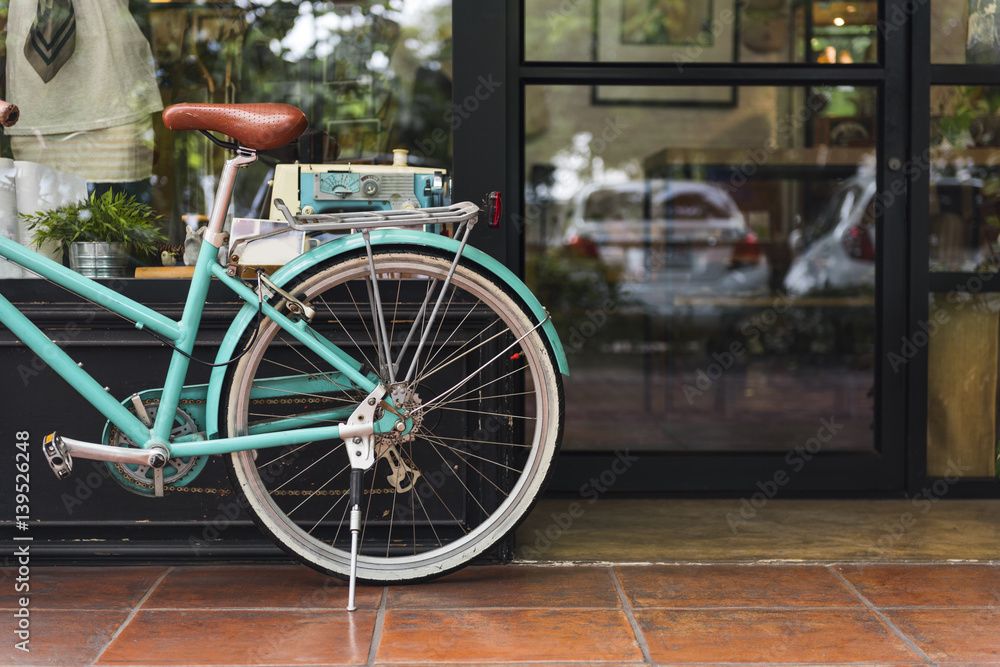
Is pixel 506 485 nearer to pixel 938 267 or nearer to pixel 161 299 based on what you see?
pixel 161 299

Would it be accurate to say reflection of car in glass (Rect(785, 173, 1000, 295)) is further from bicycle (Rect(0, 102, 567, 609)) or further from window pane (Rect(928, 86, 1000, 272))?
bicycle (Rect(0, 102, 567, 609))

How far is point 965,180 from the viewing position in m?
3.63

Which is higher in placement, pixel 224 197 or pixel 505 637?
pixel 224 197

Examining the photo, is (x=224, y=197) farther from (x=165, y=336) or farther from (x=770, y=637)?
(x=770, y=637)

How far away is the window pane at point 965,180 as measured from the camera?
3305 mm

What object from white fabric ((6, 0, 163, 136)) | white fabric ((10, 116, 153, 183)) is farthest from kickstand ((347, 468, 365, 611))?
white fabric ((6, 0, 163, 136))

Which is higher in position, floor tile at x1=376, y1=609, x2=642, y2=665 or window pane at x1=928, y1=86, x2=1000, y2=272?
window pane at x1=928, y1=86, x2=1000, y2=272

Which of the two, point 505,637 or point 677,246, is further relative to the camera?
point 677,246

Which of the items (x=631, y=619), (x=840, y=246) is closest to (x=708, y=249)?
(x=840, y=246)

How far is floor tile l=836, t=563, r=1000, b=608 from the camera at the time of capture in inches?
84.7

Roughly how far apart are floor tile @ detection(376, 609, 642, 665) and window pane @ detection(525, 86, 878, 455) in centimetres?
326

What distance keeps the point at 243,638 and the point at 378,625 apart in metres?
0.28

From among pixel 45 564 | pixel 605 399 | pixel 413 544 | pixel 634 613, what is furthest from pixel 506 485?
pixel 605 399

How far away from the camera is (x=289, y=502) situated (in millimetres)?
2389
